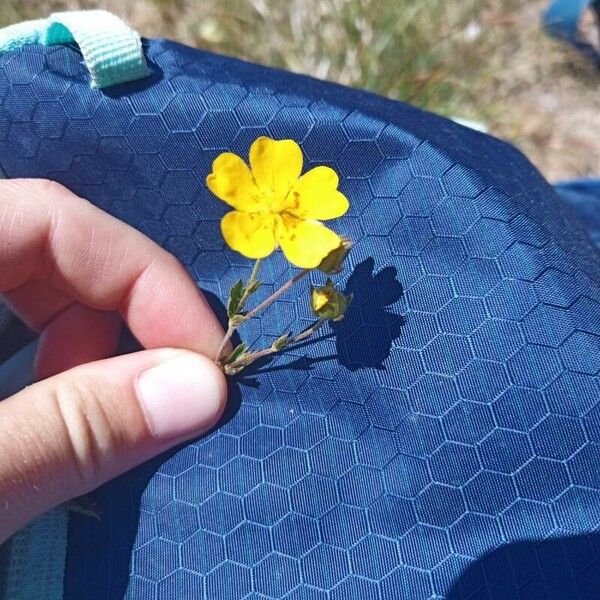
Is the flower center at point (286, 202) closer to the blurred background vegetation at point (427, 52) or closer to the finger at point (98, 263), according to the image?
the finger at point (98, 263)

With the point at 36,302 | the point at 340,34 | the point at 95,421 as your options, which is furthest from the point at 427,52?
the point at 95,421

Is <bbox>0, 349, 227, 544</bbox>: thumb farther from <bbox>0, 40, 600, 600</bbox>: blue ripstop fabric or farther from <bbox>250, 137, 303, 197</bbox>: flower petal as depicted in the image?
<bbox>250, 137, 303, 197</bbox>: flower petal

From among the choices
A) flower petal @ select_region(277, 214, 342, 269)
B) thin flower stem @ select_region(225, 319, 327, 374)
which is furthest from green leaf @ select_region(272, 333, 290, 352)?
flower petal @ select_region(277, 214, 342, 269)

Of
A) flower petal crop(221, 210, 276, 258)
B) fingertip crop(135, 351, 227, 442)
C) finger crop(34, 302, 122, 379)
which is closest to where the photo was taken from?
flower petal crop(221, 210, 276, 258)

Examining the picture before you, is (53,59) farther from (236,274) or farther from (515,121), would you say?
(515,121)

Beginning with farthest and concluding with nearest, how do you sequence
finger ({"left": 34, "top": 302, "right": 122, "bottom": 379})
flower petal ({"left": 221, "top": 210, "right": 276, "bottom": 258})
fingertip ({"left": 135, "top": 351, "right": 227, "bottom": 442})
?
finger ({"left": 34, "top": 302, "right": 122, "bottom": 379}), fingertip ({"left": 135, "top": 351, "right": 227, "bottom": 442}), flower petal ({"left": 221, "top": 210, "right": 276, "bottom": 258})

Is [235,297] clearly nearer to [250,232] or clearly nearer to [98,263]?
[250,232]

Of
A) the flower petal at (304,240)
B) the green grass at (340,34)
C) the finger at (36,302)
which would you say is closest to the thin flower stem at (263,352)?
the flower petal at (304,240)
